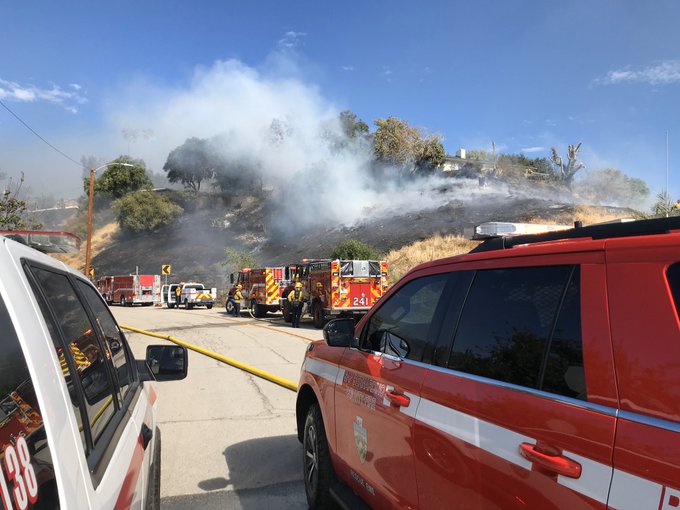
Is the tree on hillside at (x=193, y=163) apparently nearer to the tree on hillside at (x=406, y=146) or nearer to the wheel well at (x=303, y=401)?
the tree on hillside at (x=406, y=146)

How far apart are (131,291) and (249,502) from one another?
41001mm

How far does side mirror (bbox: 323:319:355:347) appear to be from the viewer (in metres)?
3.38

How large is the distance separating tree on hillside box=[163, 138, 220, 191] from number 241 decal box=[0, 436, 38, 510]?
91408 millimetres

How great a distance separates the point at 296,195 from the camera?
231 ft

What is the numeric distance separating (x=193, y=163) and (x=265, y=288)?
72045 mm

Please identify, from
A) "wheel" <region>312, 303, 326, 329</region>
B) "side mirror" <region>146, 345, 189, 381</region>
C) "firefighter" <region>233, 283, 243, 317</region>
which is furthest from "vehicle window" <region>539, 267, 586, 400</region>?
"firefighter" <region>233, 283, 243, 317</region>

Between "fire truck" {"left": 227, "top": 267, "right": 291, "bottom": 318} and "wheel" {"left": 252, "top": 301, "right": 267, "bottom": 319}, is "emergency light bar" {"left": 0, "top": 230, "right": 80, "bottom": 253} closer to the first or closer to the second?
"fire truck" {"left": 227, "top": 267, "right": 291, "bottom": 318}

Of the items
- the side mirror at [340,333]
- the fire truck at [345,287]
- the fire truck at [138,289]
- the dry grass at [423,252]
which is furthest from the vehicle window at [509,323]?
the fire truck at [138,289]

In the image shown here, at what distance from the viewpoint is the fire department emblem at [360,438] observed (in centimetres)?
286

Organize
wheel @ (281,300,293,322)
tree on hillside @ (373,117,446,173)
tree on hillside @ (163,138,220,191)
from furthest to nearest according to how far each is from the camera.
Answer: tree on hillside @ (163,138,220,191)
tree on hillside @ (373,117,446,173)
wheel @ (281,300,293,322)

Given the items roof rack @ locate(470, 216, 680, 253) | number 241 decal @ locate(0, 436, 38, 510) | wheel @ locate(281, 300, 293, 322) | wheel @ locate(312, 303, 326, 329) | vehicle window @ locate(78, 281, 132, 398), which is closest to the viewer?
number 241 decal @ locate(0, 436, 38, 510)

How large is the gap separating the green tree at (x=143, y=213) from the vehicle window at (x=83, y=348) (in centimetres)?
7365

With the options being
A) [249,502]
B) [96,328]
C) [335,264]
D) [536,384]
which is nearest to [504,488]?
[536,384]

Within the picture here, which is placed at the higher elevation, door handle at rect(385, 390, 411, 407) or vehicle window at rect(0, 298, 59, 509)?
vehicle window at rect(0, 298, 59, 509)
